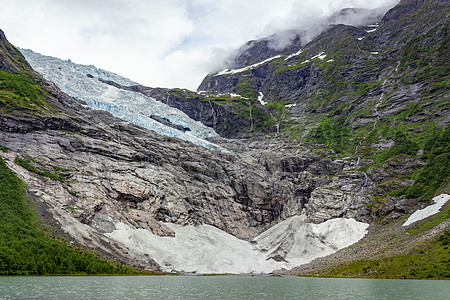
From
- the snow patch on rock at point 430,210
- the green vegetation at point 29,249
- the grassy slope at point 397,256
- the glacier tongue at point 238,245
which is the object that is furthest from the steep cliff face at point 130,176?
the grassy slope at point 397,256

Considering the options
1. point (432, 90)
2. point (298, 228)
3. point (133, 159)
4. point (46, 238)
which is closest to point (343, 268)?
point (298, 228)

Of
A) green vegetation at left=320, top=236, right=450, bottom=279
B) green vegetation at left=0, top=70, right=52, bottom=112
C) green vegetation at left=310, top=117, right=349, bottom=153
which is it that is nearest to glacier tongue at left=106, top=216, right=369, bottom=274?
green vegetation at left=320, top=236, right=450, bottom=279

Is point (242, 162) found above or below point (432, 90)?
below

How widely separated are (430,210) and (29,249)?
3985 inches

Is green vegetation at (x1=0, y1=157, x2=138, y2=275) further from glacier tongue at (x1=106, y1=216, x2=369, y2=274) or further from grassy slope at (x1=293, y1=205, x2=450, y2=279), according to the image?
grassy slope at (x1=293, y1=205, x2=450, y2=279)

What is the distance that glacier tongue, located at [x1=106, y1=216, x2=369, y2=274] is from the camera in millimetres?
100062

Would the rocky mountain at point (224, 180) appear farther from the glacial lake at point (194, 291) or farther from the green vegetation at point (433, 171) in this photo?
the glacial lake at point (194, 291)

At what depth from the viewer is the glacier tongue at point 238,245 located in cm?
10006

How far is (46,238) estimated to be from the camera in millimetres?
74062

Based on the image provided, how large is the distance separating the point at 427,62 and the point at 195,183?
146m

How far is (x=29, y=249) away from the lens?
65.8m

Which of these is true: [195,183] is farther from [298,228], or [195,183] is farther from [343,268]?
[343,268]

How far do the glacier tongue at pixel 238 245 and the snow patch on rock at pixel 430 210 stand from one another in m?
18.1

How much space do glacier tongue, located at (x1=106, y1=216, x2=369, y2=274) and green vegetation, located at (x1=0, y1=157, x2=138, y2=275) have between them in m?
19.6
